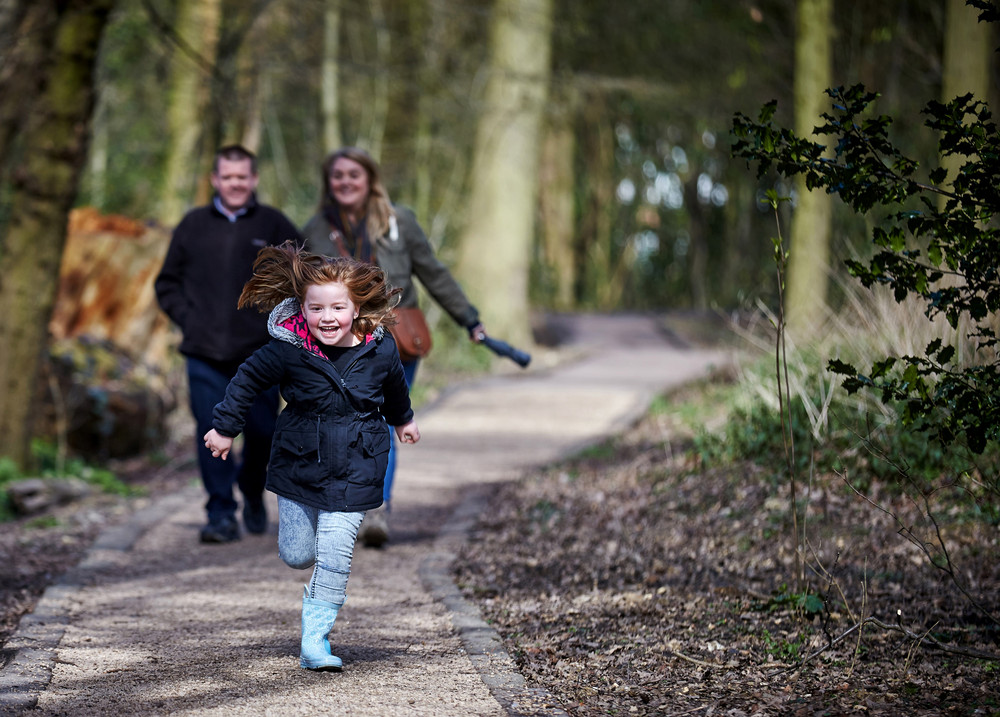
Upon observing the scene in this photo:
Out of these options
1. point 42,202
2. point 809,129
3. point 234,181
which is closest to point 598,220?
point 809,129

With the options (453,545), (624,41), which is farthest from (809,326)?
(624,41)

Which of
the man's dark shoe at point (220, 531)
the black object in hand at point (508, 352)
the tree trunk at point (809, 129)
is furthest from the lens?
the tree trunk at point (809, 129)

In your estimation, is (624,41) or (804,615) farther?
(624,41)

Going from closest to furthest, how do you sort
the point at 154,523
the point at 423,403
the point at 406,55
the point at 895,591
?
the point at 895,591
the point at 154,523
the point at 423,403
the point at 406,55

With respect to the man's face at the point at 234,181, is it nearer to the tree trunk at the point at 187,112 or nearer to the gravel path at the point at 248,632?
the gravel path at the point at 248,632

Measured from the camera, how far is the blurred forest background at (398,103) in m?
8.41

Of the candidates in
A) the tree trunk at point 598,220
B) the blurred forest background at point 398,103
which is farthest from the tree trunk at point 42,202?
the tree trunk at point 598,220

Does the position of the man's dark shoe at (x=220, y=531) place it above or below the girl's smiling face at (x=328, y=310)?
below

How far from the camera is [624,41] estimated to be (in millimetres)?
21922

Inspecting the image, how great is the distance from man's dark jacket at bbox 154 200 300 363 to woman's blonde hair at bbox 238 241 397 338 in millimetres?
1780

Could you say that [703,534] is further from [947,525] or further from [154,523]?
[154,523]

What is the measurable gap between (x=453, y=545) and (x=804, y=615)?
243 centimetres

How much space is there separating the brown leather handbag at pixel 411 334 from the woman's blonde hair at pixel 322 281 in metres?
1.71

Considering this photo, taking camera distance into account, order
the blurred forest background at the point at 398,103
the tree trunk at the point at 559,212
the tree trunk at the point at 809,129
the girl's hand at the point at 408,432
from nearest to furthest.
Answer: the girl's hand at the point at 408,432, the blurred forest background at the point at 398,103, the tree trunk at the point at 809,129, the tree trunk at the point at 559,212
